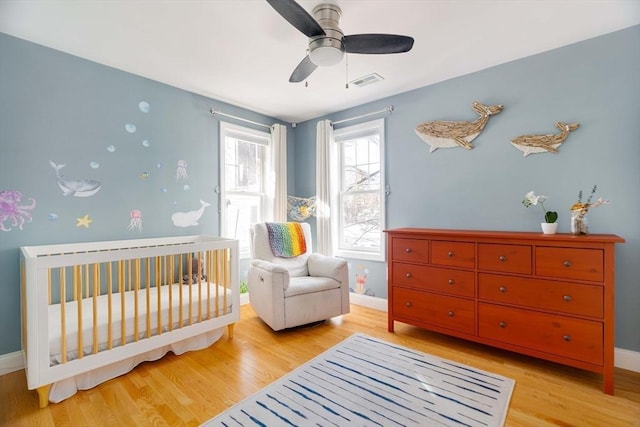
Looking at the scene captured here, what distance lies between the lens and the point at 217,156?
3307 mm

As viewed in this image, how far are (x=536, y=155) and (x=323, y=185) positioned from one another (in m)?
2.20

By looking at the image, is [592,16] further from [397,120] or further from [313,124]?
[313,124]

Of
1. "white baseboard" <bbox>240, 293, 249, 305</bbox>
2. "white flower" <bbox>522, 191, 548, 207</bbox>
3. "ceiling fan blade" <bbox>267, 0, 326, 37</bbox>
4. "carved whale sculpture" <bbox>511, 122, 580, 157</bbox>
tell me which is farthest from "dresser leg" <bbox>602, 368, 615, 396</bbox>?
"white baseboard" <bbox>240, 293, 249, 305</bbox>

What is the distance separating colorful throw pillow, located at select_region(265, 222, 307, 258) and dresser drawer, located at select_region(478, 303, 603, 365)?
1.84m

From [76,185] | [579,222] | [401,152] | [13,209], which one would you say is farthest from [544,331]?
[13,209]

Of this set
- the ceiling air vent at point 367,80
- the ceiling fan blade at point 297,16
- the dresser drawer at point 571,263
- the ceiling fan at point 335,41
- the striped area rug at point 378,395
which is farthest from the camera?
the ceiling air vent at point 367,80

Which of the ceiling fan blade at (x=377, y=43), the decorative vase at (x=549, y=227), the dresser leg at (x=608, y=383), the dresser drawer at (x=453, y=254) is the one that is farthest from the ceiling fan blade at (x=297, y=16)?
the dresser leg at (x=608, y=383)

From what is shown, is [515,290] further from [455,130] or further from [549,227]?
[455,130]

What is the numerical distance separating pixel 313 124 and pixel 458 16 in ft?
7.60

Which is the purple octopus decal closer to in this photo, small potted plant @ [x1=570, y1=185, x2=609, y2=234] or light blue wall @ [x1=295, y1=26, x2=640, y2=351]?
light blue wall @ [x1=295, y1=26, x2=640, y2=351]

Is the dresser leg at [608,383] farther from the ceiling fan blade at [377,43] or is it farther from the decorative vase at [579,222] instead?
the ceiling fan blade at [377,43]

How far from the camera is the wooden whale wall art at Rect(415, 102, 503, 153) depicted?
8.52 ft

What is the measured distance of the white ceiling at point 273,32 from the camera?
1813mm

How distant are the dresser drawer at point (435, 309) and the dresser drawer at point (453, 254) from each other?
29 centimetres
